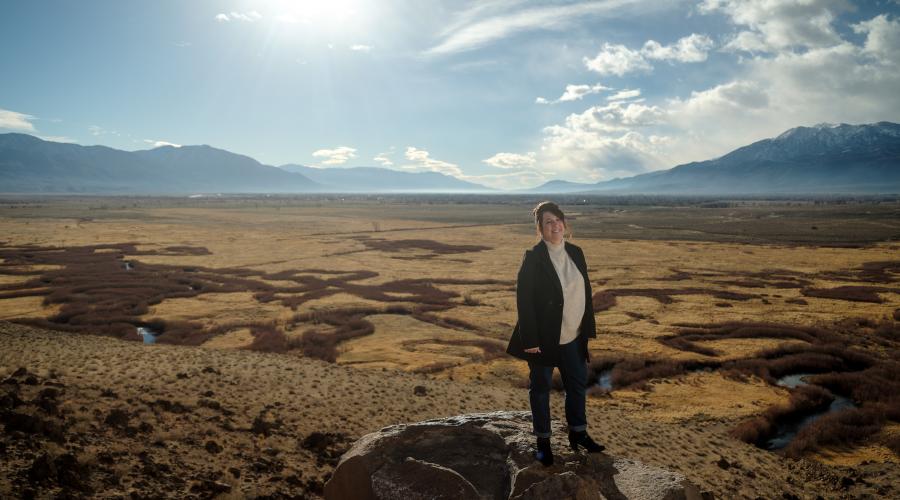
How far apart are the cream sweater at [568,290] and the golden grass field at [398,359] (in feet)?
17.3

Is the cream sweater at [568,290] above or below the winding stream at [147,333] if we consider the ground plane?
above

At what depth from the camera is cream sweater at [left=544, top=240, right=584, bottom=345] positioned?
20.3ft

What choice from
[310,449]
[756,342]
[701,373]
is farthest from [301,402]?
[756,342]

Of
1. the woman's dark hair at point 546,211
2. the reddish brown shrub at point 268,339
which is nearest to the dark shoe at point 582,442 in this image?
the woman's dark hair at point 546,211

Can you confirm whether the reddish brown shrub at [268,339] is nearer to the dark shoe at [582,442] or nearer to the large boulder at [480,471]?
the large boulder at [480,471]

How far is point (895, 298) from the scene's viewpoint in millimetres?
35594

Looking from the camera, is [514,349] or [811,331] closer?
[514,349]

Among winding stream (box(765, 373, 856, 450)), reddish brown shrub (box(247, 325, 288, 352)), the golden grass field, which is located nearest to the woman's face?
the golden grass field

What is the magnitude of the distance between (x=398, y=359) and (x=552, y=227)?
17532mm

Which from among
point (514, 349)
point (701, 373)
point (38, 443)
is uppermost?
point (514, 349)

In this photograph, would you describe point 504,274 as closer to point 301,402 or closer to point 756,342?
point 756,342

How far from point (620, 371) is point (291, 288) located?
27.1m

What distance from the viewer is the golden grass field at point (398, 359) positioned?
9.55m

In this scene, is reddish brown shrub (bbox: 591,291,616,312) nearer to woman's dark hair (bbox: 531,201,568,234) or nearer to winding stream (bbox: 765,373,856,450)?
winding stream (bbox: 765,373,856,450)
